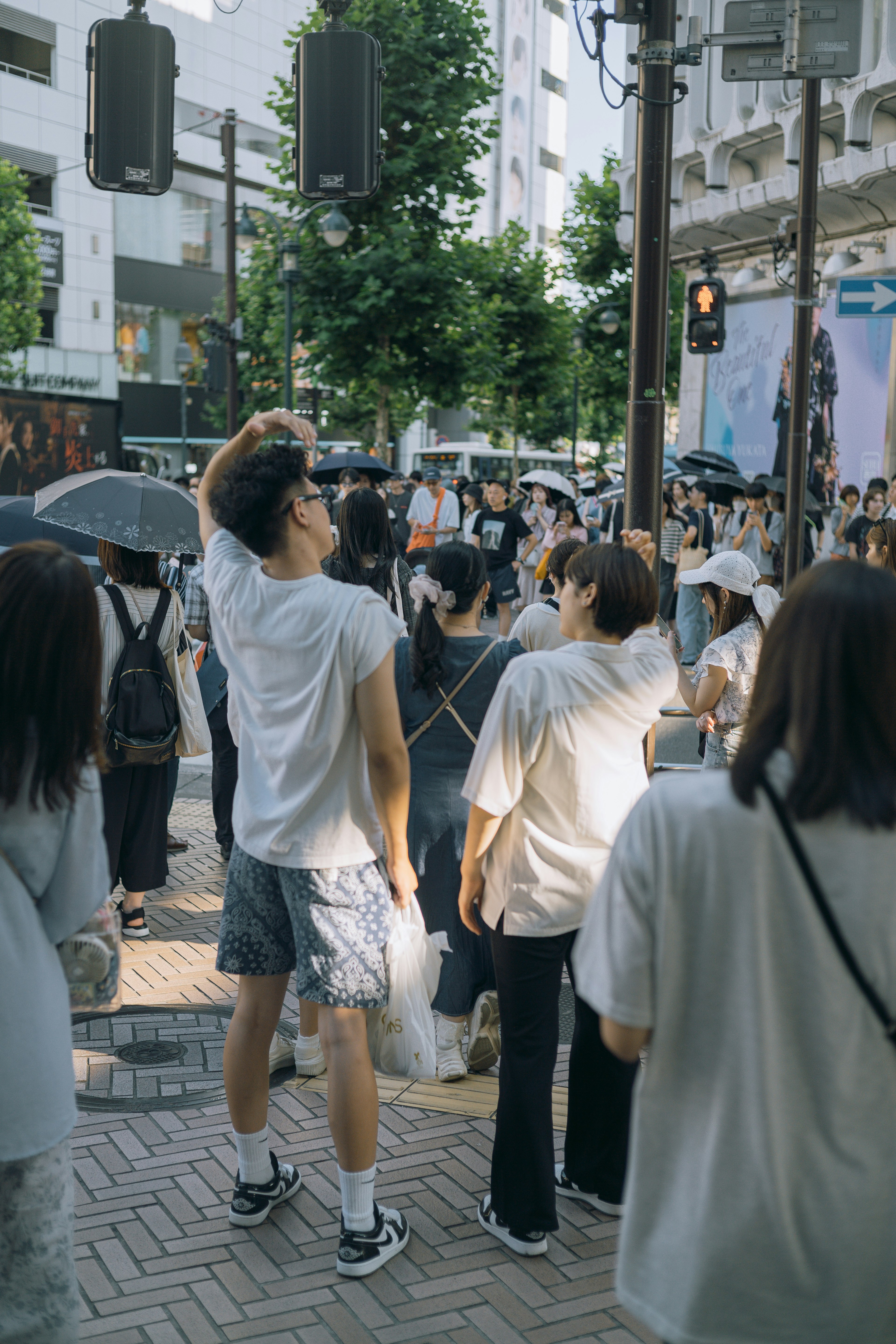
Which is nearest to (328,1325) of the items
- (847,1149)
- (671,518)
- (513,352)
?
(847,1149)

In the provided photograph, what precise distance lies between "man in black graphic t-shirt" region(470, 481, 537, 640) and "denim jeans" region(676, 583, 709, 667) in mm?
1827

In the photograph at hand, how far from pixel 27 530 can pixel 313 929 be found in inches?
173

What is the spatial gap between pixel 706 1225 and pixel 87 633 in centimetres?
137

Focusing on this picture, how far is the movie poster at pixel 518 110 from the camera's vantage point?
80188mm

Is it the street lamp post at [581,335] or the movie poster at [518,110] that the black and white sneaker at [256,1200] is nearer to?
the street lamp post at [581,335]

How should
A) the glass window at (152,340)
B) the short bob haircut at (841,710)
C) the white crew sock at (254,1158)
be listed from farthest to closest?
1. the glass window at (152,340)
2. the white crew sock at (254,1158)
3. the short bob haircut at (841,710)

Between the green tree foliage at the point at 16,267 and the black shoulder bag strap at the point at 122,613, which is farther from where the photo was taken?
the green tree foliage at the point at 16,267

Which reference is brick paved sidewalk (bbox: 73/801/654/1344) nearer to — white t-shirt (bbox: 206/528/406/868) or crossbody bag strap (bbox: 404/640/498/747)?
white t-shirt (bbox: 206/528/406/868)

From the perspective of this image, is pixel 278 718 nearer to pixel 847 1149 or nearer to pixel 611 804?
pixel 611 804

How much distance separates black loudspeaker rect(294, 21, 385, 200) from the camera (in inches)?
237

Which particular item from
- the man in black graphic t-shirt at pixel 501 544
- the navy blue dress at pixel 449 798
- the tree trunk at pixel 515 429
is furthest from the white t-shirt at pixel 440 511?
the tree trunk at pixel 515 429

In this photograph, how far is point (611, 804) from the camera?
3422mm

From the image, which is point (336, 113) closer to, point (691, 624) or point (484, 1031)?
point (484, 1031)

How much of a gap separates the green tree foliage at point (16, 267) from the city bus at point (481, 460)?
16.7m
